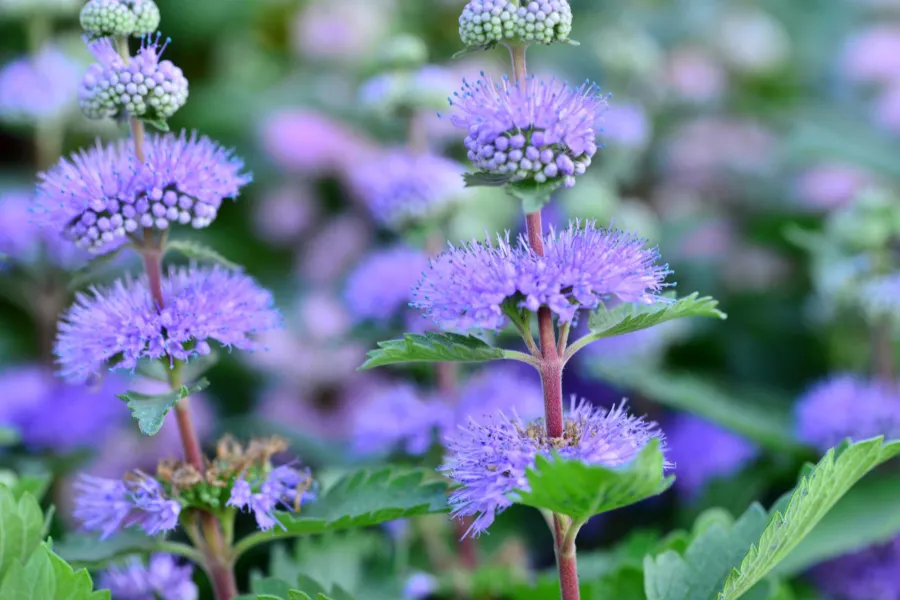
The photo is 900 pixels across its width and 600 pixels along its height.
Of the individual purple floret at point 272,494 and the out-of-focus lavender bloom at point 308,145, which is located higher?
the out-of-focus lavender bloom at point 308,145

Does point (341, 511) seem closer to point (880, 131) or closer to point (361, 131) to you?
point (361, 131)

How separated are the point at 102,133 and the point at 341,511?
2.43 meters

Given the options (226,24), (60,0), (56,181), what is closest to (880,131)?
(226,24)

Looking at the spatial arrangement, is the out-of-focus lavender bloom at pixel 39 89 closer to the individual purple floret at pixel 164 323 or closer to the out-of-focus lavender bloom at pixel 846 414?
the individual purple floret at pixel 164 323

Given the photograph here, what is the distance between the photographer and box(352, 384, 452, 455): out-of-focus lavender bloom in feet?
7.75

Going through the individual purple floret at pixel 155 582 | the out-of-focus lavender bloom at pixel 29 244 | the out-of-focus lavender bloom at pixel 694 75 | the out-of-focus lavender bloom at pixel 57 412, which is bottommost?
the individual purple floret at pixel 155 582

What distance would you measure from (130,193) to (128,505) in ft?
1.68

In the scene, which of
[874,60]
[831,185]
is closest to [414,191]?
[831,185]

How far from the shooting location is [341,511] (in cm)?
165

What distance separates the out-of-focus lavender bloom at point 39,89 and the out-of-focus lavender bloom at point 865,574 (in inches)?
97.8

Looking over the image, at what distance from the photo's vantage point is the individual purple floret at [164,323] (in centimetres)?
153

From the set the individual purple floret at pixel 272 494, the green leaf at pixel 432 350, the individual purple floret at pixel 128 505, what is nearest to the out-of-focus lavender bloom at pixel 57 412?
the individual purple floret at pixel 128 505

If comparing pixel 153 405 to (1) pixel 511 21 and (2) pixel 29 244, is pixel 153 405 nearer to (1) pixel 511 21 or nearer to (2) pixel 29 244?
(1) pixel 511 21

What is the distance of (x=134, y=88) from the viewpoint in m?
1.54
